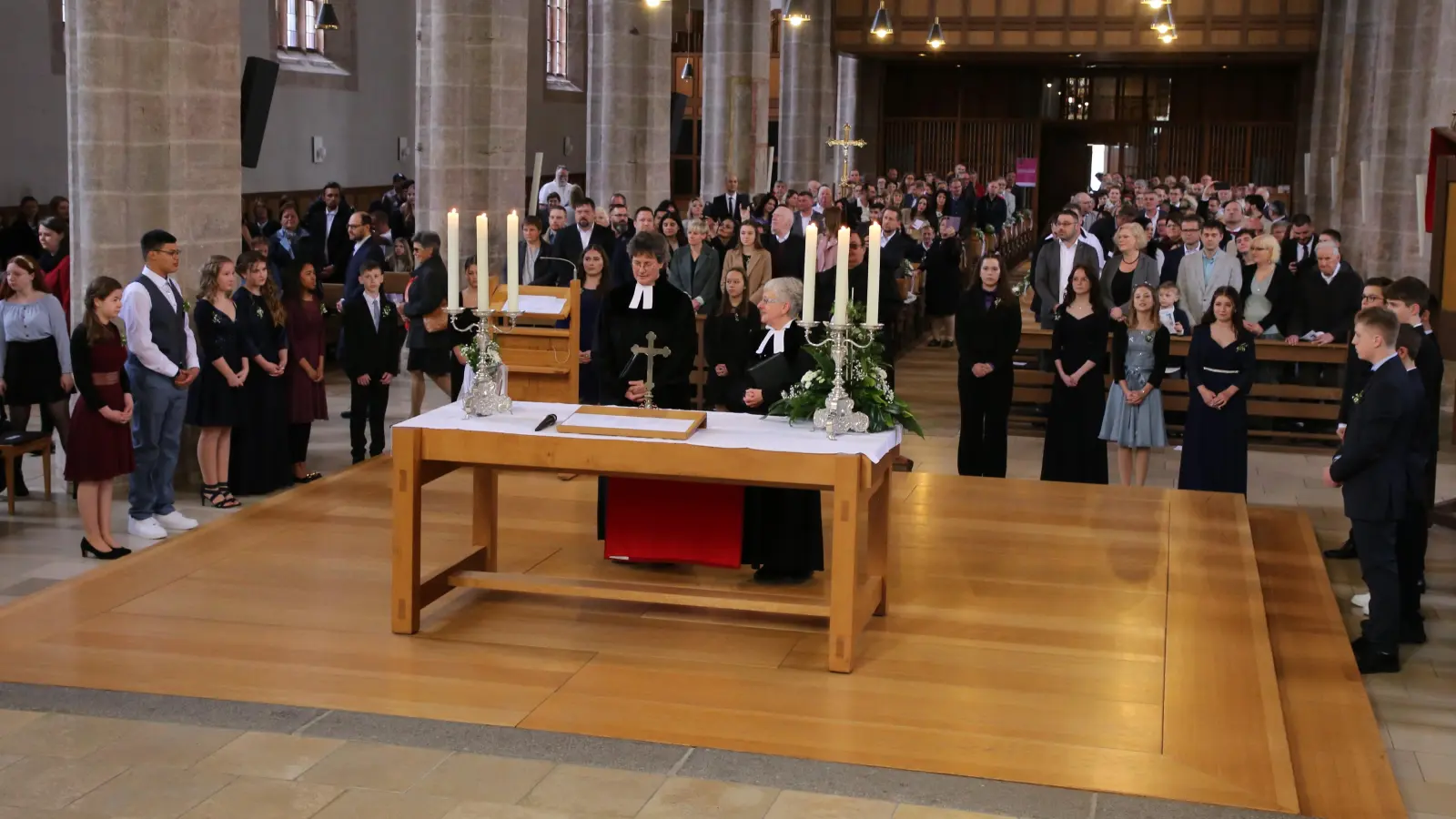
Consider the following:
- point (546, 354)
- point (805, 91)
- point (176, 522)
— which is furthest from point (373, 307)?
point (805, 91)

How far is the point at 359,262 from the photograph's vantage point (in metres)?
11.7

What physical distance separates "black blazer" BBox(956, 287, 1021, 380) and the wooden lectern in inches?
100

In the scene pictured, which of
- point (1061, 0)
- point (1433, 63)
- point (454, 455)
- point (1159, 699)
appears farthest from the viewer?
point (1061, 0)

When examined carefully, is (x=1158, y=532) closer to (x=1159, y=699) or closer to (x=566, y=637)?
(x=1159, y=699)

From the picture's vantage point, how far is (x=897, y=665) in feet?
20.1

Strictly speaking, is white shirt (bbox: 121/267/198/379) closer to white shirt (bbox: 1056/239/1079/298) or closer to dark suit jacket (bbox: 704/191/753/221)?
white shirt (bbox: 1056/239/1079/298)

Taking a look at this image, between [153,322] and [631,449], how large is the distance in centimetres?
403

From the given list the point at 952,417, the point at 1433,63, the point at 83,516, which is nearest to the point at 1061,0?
the point at 1433,63

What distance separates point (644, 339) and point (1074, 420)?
332cm

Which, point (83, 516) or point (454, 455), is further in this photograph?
point (83, 516)

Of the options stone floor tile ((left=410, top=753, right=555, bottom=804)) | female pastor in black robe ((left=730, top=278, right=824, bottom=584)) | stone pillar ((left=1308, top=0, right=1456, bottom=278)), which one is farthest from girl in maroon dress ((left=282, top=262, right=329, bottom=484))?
stone pillar ((left=1308, top=0, right=1456, bottom=278))

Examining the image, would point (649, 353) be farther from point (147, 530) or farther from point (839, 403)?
point (147, 530)

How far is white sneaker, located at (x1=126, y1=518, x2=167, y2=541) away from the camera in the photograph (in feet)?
28.9

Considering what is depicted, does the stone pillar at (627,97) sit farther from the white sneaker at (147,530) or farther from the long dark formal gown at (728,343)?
the white sneaker at (147,530)
